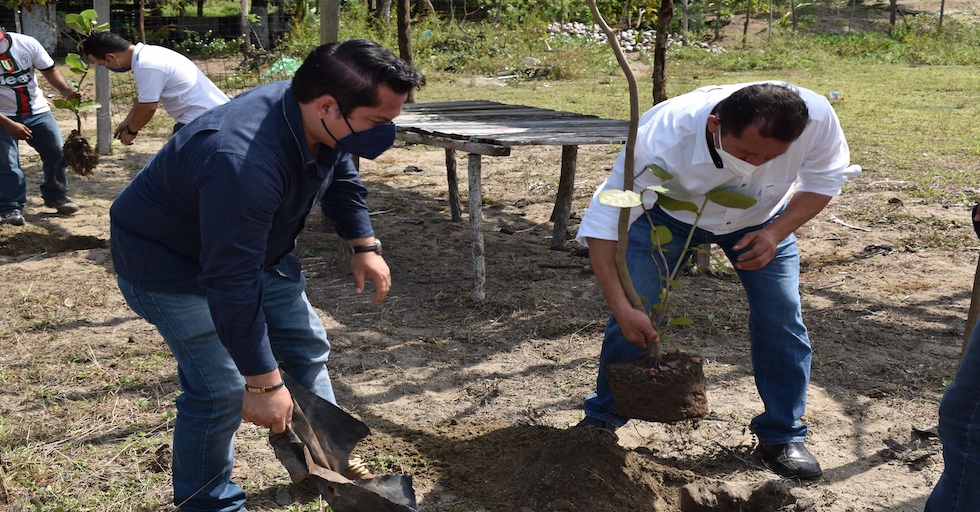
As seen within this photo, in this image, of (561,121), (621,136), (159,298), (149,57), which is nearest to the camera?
(159,298)

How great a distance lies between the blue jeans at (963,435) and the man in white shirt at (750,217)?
72 cm

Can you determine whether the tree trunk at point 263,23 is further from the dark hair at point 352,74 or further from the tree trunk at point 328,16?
the dark hair at point 352,74

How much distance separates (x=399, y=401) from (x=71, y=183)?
18.5 ft

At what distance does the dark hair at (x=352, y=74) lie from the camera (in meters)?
2.09

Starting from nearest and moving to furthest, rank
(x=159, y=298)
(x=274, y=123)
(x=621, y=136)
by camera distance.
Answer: (x=274, y=123) < (x=159, y=298) < (x=621, y=136)

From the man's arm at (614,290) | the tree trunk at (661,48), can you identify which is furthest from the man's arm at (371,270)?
the tree trunk at (661,48)

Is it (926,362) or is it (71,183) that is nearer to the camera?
(926,362)

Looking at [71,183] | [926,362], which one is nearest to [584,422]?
[926,362]

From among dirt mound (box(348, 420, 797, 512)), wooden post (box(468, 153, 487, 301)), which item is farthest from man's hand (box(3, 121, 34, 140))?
dirt mound (box(348, 420, 797, 512))

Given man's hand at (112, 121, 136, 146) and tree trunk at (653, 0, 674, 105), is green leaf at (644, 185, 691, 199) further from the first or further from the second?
man's hand at (112, 121, 136, 146)

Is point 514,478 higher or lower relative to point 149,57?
lower

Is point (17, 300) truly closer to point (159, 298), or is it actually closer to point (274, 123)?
point (159, 298)

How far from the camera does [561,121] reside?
5.75 m

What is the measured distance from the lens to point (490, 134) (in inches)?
192
